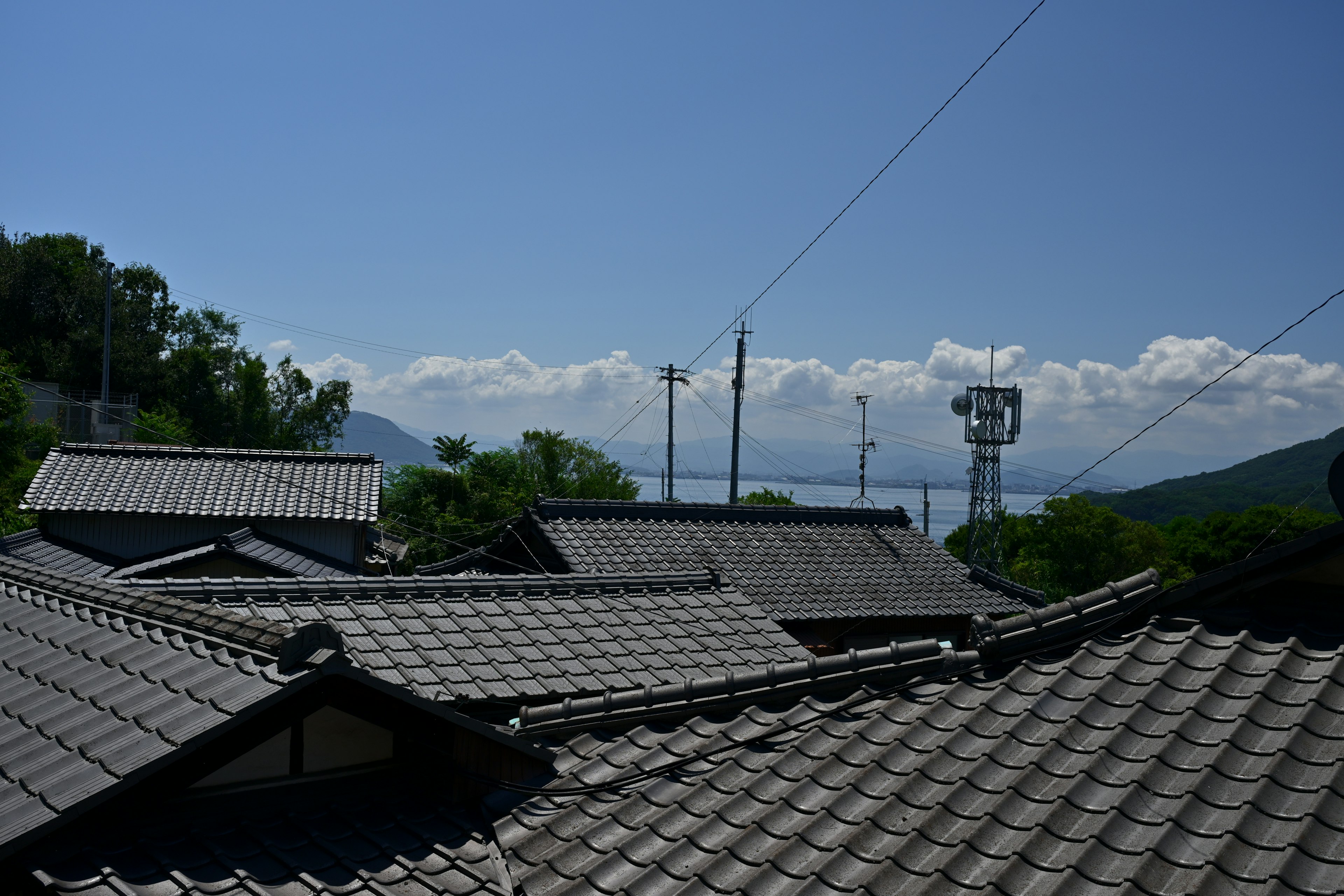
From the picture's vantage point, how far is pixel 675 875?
4.21m

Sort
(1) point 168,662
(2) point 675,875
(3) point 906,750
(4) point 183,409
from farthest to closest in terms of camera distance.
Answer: (4) point 183,409, (1) point 168,662, (3) point 906,750, (2) point 675,875

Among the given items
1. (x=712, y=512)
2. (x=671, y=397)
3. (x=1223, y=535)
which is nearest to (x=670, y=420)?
(x=671, y=397)

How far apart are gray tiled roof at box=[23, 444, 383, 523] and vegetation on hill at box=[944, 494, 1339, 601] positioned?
112ft

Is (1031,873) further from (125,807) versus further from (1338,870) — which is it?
(125,807)

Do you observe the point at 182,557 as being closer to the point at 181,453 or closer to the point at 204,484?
the point at 204,484

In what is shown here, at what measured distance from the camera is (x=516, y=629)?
8258mm

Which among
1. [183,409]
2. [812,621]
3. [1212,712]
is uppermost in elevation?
[183,409]

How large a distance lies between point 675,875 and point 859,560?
16.5 metres

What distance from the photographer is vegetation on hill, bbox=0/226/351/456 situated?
4662cm

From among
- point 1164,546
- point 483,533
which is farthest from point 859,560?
point 1164,546

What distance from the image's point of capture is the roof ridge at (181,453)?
22.4 m

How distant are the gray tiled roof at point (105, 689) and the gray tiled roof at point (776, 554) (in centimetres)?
1092

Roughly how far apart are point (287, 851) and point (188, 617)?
83.3 inches

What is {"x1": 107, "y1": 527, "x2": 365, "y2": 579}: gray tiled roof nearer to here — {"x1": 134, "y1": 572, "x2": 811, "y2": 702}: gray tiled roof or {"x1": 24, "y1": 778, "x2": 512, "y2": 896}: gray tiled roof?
{"x1": 134, "y1": 572, "x2": 811, "y2": 702}: gray tiled roof
